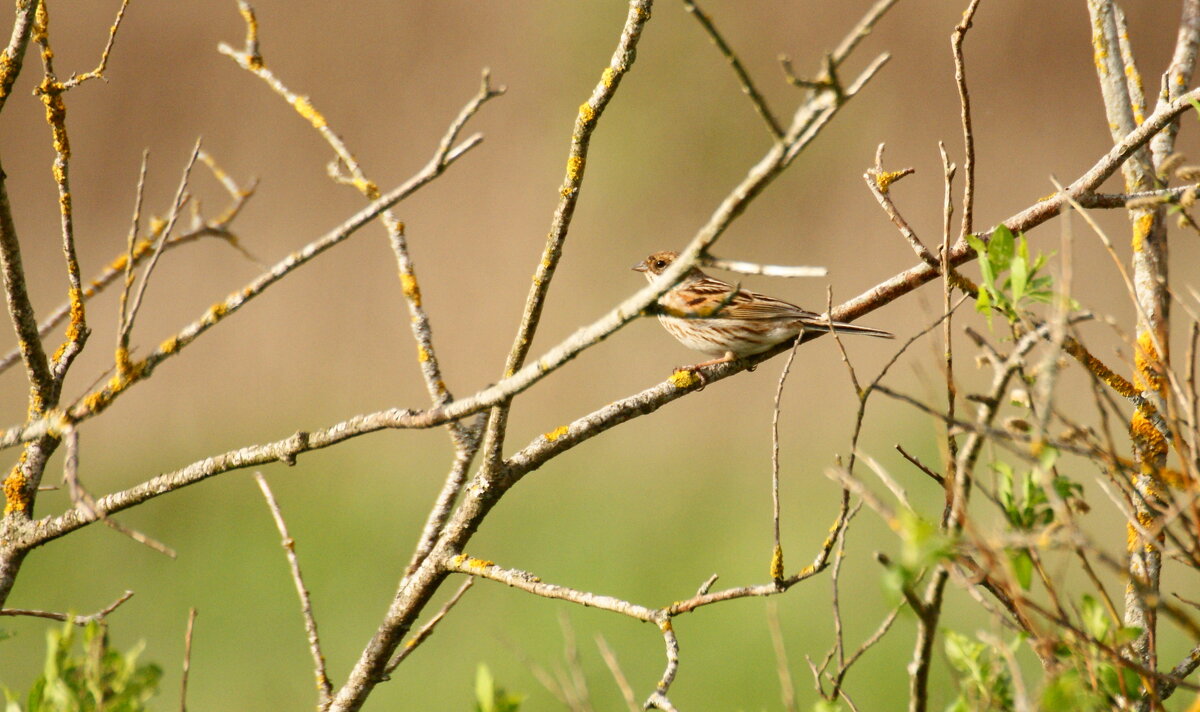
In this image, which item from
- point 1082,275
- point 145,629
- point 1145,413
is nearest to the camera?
point 1145,413

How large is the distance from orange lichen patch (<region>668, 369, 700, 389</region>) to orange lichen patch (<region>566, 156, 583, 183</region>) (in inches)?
26.8

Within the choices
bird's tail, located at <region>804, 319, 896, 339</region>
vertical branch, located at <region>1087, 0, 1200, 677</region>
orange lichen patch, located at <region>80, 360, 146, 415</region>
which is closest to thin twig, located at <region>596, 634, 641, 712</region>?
vertical branch, located at <region>1087, 0, 1200, 677</region>

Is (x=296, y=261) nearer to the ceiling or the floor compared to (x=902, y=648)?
nearer to the ceiling

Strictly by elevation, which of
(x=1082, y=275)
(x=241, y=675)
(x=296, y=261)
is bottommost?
(x=296, y=261)

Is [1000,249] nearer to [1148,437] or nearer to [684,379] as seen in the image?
[1148,437]

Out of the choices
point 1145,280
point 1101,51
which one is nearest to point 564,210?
point 1145,280

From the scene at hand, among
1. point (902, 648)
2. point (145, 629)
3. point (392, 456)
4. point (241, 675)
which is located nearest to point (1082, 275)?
point (902, 648)

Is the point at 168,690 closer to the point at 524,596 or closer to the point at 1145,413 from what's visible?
the point at 524,596

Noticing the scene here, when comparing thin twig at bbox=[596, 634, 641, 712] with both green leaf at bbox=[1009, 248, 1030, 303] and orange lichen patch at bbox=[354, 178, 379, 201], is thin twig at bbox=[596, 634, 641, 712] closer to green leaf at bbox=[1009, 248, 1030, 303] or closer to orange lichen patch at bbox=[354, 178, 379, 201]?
green leaf at bbox=[1009, 248, 1030, 303]

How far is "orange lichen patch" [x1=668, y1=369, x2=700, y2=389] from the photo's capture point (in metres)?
2.68

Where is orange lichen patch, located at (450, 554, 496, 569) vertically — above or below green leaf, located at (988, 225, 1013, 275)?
below

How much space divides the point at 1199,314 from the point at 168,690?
6561 millimetres

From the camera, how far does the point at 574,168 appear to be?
2.17 meters

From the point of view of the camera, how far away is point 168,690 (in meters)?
6.80
